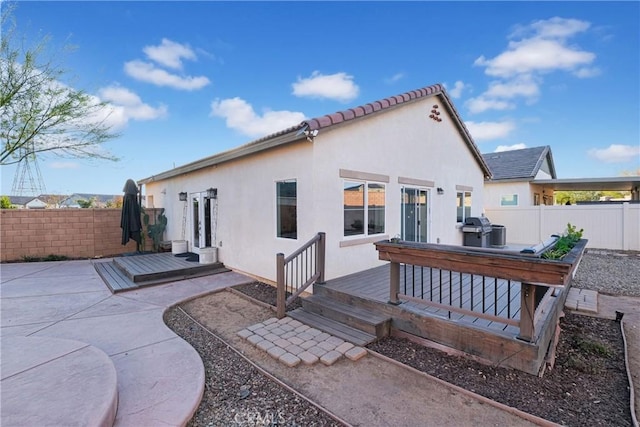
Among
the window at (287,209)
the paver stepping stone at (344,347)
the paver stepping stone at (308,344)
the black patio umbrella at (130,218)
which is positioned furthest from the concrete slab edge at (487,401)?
the black patio umbrella at (130,218)

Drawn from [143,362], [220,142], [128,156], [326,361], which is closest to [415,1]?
[326,361]

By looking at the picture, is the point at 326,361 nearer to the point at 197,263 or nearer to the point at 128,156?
the point at 197,263

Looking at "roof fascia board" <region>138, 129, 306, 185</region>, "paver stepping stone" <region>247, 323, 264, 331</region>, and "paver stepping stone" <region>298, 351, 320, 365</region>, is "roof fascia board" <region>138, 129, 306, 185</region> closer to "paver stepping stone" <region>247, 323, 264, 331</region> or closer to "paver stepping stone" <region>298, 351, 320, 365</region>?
"paver stepping stone" <region>247, 323, 264, 331</region>

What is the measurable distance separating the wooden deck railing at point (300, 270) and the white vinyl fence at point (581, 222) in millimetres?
11666

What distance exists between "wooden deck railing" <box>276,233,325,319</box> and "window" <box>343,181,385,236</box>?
3.41 ft

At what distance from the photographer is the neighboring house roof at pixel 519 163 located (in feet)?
50.9

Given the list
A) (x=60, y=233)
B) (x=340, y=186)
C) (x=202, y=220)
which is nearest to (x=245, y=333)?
(x=340, y=186)

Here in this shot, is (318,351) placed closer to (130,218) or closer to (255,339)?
(255,339)

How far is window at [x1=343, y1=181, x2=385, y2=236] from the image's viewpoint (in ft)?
20.5

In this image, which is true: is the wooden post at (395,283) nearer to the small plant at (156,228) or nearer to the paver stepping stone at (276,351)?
the paver stepping stone at (276,351)

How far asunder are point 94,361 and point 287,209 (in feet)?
13.2

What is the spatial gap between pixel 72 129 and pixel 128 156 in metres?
1.83

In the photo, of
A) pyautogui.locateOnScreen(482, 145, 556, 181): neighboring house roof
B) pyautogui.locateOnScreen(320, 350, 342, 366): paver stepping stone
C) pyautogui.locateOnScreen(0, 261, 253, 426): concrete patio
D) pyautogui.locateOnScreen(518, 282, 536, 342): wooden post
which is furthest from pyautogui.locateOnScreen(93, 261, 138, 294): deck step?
pyautogui.locateOnScreen(482, 145, 556, 181): neighboring house roof

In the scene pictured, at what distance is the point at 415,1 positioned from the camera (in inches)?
321
